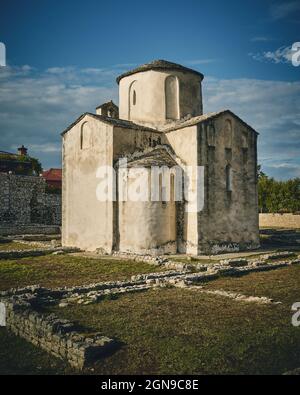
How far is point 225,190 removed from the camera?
1798cm

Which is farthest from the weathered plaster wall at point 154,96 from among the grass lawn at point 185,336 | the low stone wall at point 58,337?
the low stone wall at point 58,337

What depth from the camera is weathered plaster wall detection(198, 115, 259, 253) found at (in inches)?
671

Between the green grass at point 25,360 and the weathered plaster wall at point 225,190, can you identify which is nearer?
the green grass at point 25,360

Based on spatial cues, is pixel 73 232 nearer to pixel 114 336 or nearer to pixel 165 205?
pixel 165 205

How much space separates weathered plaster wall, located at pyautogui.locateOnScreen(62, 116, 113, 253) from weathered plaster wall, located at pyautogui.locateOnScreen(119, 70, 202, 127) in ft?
11.4

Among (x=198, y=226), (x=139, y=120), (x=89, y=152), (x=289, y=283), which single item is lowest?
(x=289, y=283)

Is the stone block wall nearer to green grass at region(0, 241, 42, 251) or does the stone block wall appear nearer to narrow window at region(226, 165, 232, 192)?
green grass at region(0, 241, 42, 251)

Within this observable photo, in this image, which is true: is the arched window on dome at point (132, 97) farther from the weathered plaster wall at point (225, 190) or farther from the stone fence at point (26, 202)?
the stone fence at point (26, 202)

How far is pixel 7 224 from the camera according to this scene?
99.1 feet

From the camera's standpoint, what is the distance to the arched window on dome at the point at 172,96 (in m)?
20.8

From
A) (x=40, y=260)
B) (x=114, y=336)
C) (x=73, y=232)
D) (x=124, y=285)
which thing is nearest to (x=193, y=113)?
(x=73, y=232)

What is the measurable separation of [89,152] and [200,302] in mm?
12167

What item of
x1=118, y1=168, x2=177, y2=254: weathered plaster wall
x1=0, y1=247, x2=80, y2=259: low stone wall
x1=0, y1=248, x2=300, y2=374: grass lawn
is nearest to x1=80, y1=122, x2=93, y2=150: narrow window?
x1=118, y1=168, x2=177, y2=254: weathered plaster wall

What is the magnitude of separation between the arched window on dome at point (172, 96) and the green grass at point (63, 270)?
9.48 meters
